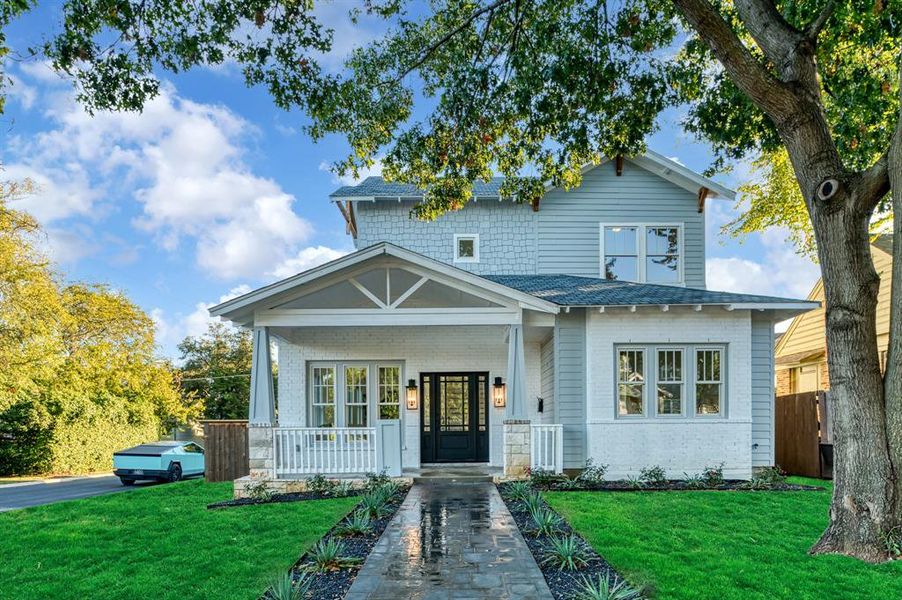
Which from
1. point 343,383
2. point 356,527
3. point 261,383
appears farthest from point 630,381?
point 261,383

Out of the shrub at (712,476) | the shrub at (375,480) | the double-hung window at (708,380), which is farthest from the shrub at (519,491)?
the double-hung window at (708,380)

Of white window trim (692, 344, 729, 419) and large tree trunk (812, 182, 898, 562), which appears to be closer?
large tree trunk (812, 182, 898, 562)

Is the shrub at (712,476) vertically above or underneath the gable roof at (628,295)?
underneath

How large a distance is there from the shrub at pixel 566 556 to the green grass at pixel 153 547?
98.1 inches

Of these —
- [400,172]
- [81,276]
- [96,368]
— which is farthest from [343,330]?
[81,276]

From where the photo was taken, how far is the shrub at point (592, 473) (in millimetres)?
10320

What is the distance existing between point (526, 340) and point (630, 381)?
266cm

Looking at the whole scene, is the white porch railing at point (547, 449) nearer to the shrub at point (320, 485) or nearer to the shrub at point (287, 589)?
the shrub at point (320, 485)

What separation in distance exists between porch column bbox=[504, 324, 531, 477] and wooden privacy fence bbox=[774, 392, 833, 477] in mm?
6244

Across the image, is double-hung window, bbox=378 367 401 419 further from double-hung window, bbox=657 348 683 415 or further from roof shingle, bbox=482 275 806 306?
double-hung window, bbox=657 348 683 415

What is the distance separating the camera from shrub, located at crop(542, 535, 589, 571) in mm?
Result: 5185

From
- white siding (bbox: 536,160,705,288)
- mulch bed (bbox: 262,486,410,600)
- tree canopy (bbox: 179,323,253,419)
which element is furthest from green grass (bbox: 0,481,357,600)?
tree canopy (bbox: 179,323,253,419)

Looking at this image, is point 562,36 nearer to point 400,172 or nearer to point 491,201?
point 400,172

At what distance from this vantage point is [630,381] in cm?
1096
